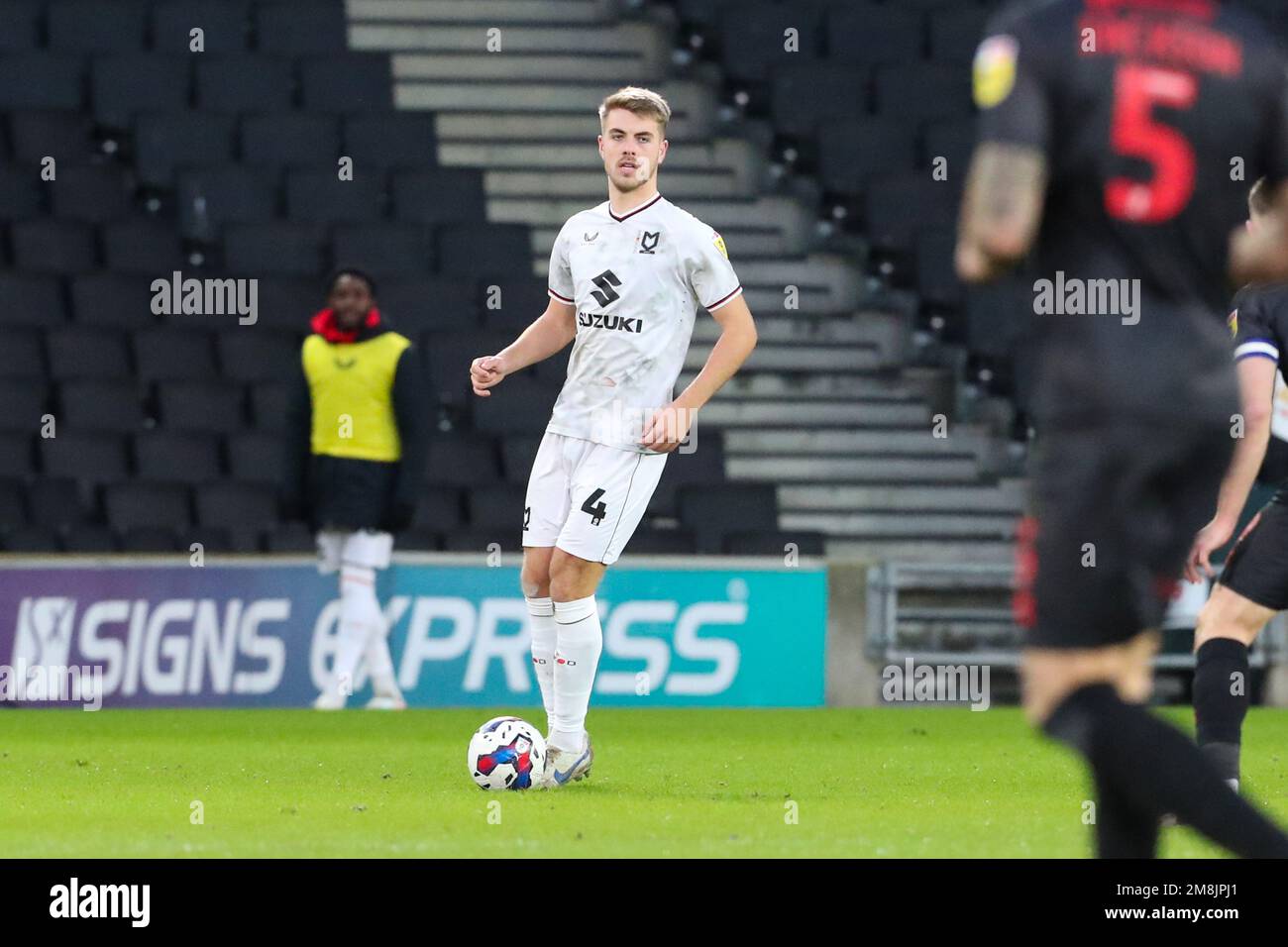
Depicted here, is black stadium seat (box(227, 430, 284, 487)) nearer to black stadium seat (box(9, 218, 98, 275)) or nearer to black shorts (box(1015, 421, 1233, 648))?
black stadium seat (box(9, 218, 98, 275))

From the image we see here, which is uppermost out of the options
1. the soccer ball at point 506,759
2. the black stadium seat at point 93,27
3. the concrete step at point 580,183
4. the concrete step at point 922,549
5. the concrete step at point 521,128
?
the black stadium seat at point 93,27

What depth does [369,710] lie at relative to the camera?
12.4 m

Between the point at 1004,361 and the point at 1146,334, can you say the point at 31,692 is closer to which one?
the point at 1004,361

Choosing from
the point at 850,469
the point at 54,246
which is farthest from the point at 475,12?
the point at 850,469

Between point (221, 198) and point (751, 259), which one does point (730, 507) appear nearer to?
point (751, 259)

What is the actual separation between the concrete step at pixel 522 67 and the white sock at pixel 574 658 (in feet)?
35.0

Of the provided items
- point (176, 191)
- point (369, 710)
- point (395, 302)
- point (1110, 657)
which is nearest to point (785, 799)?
point (1110, 657)

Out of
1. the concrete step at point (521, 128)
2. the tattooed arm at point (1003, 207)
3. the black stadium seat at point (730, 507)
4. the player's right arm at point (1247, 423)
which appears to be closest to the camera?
the tattooed arm at point (1003, 207)

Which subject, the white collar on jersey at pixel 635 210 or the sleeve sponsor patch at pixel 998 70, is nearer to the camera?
the sleeve sponsor patch at pixel 998 70

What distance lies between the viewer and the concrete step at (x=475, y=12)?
60.1 ft

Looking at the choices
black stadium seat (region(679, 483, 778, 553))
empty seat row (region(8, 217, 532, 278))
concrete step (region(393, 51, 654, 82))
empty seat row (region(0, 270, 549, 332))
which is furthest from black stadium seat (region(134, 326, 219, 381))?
concrete step (region(393, 51, 654, 82))

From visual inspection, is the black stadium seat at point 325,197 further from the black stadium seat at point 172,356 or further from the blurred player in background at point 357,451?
the blurred player in background at point 357,451

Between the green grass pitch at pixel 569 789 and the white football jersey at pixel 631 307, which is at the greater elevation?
the white football jersey at pixel 631 307

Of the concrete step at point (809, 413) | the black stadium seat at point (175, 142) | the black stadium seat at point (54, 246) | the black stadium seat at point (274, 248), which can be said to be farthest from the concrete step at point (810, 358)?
the black stadium seat at point (54, 246)
